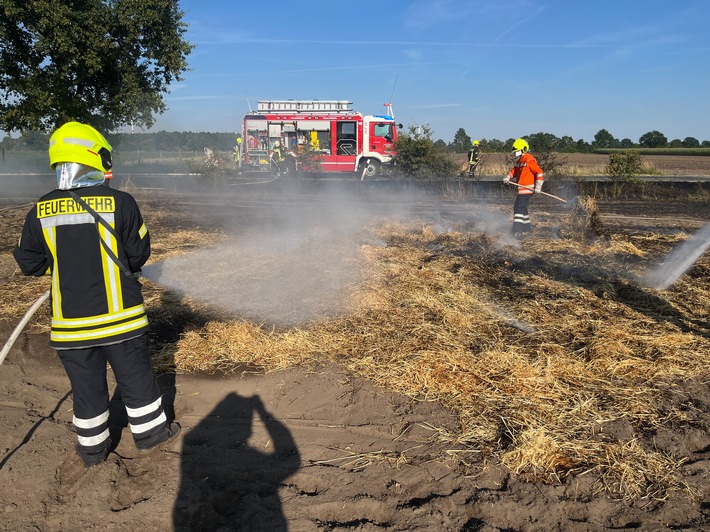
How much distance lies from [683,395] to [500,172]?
1083 inches

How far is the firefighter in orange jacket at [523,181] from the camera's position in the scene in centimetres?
1041

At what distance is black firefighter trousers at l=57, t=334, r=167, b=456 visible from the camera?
2.99 metres

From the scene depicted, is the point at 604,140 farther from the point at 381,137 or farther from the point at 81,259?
the point at 81,259

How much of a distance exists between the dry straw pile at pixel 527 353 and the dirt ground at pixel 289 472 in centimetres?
17

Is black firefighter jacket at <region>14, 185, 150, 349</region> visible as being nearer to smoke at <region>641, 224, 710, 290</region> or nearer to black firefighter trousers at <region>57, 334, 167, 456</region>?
black firefighter trousers at <region>57, 334, 167, 456</region>

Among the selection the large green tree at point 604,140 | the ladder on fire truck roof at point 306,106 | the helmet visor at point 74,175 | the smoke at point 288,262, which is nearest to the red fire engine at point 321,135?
the ladder on fire truck roof at point 306,106

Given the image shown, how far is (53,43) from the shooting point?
11.3 metres

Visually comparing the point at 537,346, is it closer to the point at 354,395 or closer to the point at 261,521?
the point at 354,395

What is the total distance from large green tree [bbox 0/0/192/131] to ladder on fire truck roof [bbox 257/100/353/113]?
11.8 metres

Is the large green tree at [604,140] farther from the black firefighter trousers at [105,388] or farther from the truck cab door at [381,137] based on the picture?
the black firefighter trousers at [105,388]

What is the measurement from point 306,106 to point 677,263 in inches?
793

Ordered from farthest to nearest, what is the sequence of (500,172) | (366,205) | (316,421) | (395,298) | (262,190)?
1. (500,172)
2. (262,190)
3. (366,205)
4. (395,298)
5. (316,421)

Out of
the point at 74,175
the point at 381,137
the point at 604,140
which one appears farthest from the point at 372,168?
the point at 604,140

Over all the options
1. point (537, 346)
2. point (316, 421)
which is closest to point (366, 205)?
point (537, 346)
